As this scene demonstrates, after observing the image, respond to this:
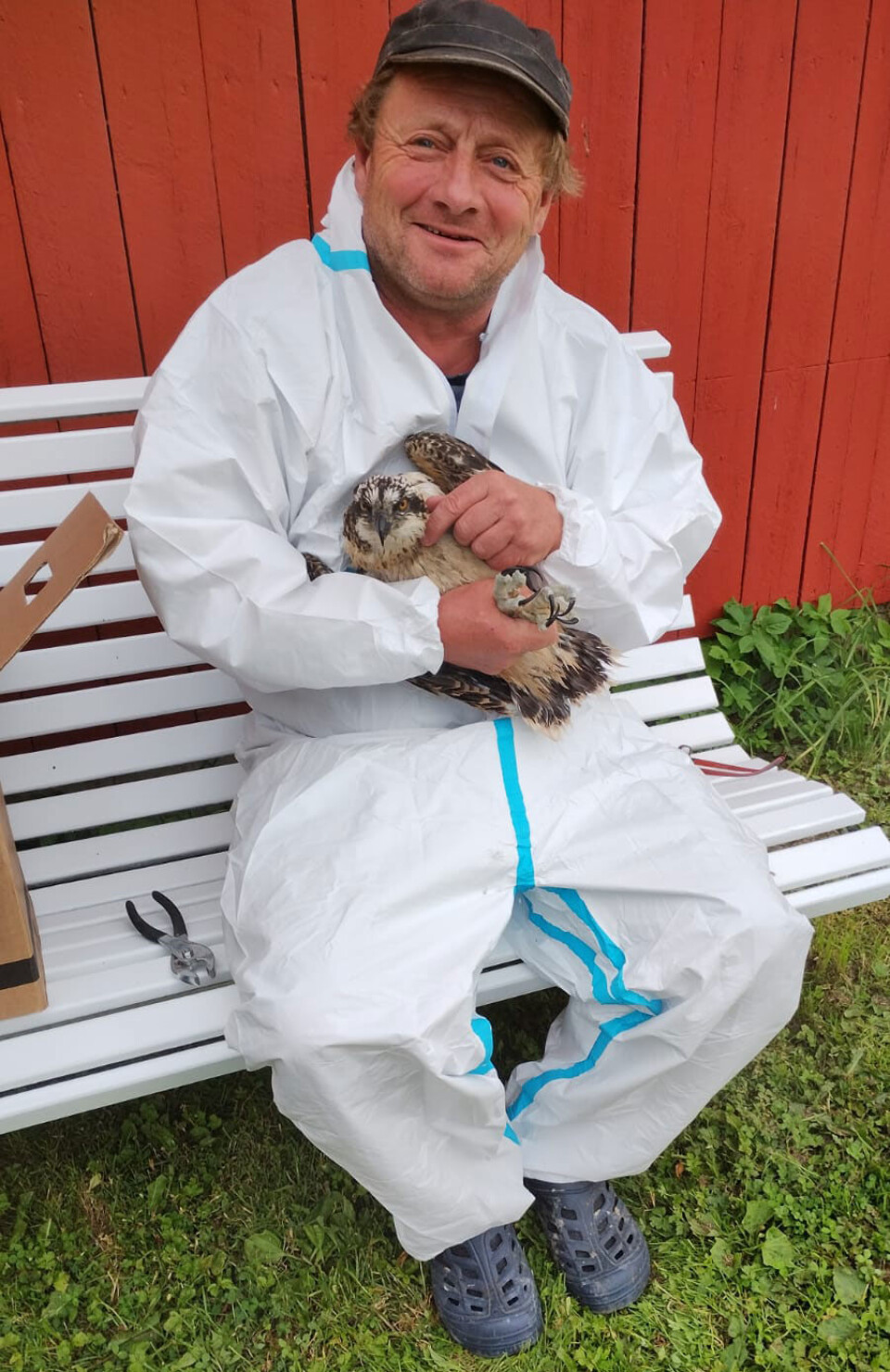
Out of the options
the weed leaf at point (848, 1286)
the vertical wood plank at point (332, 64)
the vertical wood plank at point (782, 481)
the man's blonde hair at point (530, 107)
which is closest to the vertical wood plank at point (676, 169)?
the vertical wood plank at point (782, 481)

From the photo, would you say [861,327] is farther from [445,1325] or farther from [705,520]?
[445,1325]

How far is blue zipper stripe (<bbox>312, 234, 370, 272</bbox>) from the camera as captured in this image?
202 centimetres

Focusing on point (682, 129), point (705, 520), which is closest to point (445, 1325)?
point (705, 520)

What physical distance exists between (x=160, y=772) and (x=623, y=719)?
161 centimetres

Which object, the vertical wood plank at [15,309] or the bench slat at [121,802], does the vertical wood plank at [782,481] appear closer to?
the bench slat at [121,802]

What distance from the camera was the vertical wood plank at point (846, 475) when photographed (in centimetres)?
380

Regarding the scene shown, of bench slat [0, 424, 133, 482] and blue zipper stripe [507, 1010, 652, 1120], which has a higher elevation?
bench slat [0, 424, 133, 482]

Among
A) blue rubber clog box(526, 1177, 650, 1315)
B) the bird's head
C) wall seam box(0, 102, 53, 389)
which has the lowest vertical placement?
blue rubber clog box(526, 1177, 650, 1315)

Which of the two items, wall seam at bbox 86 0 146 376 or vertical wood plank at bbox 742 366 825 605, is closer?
wall seam at bbox 86 0 146 376

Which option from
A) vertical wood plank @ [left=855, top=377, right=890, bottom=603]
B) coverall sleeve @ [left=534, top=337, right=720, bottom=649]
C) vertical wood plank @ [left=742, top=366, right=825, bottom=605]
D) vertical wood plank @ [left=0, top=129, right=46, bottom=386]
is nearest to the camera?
coverall sleeve @ [left=534, top=337, right=720, bottom=649]

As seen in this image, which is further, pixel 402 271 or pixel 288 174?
pixel 288 174

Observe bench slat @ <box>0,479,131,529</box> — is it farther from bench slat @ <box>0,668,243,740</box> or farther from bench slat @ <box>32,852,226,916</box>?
bench slat @ <box>32,852,226,916</box>

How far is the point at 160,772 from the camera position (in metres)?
3.26

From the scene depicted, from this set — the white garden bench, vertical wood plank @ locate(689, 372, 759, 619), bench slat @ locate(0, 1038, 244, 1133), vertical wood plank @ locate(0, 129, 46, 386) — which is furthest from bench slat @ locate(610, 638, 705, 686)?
vertical wood plank @ locate(0, 129, 46, 386)
